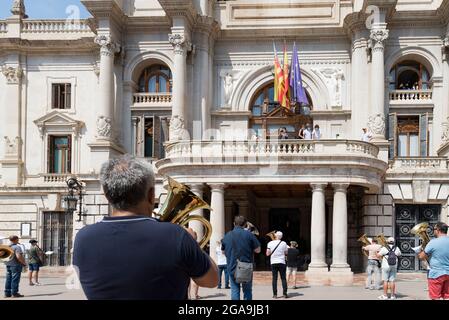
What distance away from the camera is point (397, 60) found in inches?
1379

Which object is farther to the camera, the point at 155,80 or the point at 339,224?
the point at 155,80

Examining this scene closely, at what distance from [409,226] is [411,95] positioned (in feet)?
22.1

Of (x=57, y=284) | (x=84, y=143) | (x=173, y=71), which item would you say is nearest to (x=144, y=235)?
(x=57, y=284)

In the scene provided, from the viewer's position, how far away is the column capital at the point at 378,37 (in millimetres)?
33344

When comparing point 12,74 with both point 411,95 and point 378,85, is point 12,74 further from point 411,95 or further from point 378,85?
point 411,95

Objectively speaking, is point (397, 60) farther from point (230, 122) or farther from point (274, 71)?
point (230, 122)

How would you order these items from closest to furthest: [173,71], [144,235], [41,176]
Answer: [144,235], [173,71], [41,176]

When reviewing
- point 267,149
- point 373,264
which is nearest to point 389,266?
point 373,264

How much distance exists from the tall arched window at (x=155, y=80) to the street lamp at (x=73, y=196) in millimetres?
6322

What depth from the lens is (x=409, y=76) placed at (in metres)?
35.8

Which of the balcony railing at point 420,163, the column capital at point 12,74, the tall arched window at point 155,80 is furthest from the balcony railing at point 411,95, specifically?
the column capital at point 12,74

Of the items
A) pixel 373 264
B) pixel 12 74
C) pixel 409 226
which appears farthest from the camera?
pixel 12 74

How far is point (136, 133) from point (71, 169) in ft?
14.0

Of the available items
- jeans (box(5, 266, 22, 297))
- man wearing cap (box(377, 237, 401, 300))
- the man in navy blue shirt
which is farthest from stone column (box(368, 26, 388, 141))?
jeans (box(5, 266, 22, 297))
